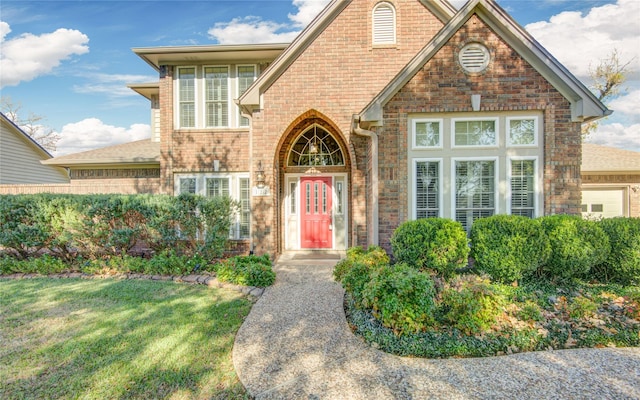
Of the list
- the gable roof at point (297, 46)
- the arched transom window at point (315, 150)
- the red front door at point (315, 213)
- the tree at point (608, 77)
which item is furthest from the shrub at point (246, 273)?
the tree at point (608, 77)

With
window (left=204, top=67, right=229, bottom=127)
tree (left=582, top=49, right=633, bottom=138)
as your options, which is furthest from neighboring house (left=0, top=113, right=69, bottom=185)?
tree (left=582, top=49, right=633, bottom=138)

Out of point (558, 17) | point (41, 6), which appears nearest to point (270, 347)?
point (41, 6)

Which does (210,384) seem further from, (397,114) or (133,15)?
(133,15)

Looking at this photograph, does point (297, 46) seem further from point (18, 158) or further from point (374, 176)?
point (18, 158)

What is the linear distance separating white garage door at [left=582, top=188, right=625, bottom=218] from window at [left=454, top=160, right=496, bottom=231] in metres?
8.34

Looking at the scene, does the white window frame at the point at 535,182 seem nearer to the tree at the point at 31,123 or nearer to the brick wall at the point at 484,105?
the brick wall at the point at 484,105

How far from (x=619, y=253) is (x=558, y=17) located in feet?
52.7

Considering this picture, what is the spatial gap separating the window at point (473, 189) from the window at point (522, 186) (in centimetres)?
46

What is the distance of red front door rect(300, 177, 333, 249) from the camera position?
32.6 ft

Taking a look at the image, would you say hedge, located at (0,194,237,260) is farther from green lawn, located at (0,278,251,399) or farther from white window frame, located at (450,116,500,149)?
white window frame, located at (450,116,500,149)

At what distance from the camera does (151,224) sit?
24.8 feet

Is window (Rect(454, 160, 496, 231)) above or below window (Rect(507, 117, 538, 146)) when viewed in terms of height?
below

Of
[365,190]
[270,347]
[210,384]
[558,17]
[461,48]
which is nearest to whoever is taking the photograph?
[210,384]

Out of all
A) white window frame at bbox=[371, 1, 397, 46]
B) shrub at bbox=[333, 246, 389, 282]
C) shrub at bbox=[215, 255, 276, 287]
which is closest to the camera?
shrub at bbox=[333, 246, 389, 282]
